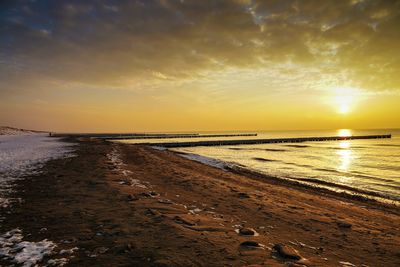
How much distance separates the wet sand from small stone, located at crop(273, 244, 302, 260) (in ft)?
0.08

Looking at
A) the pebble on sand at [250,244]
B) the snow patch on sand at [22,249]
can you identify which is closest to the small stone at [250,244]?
the pebble on sand at [250,244]

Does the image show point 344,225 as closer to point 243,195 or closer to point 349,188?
point 243,195

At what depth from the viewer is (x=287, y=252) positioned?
5.54 meters

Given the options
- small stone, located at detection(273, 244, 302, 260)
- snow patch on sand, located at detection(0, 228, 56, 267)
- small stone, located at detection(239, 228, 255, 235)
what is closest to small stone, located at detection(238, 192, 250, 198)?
small stone, located at detection(239, 228, 255, 235)

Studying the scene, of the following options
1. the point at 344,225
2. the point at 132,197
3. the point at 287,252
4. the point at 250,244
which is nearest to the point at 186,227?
the point at 250,244

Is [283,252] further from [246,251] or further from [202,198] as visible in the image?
[202,198]

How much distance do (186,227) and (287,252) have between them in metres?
2.48

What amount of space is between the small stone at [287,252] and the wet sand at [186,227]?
26mm

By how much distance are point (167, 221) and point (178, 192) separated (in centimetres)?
410

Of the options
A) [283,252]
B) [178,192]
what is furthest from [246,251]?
[178,192]

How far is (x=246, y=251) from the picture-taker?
18.0 ft

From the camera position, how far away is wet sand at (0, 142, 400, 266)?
5.20m

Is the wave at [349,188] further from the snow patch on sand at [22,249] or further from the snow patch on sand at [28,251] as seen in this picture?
the snow patch on sand at [22,249]

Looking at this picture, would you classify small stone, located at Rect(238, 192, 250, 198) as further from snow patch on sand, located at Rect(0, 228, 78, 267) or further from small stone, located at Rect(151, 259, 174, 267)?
snow patch on sand, located at Rect(0, 228, 78, 267)
